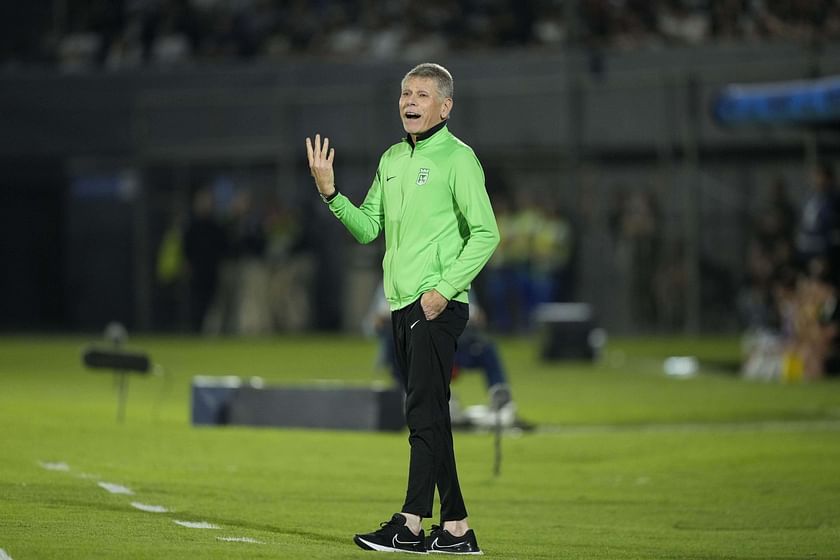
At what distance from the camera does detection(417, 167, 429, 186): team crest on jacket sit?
26.9ft

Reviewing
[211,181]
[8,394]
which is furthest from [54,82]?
[8,394]

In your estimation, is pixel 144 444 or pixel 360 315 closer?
pixel 144 444

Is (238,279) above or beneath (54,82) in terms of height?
beneath

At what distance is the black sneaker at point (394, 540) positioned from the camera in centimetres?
820

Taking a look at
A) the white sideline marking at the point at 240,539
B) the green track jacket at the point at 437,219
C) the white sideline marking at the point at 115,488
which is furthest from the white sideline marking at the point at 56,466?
the green track jacket at the point at 437,219

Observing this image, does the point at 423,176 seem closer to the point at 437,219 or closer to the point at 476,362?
the point at 437,219

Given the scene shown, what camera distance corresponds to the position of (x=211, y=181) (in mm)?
35750

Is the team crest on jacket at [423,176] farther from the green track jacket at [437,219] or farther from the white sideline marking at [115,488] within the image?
the white sideline marking at [115,488]

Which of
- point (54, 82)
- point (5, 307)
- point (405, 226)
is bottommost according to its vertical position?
point (5, 307)

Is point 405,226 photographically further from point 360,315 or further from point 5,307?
point 5,307

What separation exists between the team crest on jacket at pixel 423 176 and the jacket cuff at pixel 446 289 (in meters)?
0.45

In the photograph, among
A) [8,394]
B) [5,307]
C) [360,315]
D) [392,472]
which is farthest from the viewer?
[5,307]

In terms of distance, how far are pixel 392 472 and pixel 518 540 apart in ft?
11.7

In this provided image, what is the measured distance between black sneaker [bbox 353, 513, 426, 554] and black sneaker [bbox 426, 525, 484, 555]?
0.19 feet
